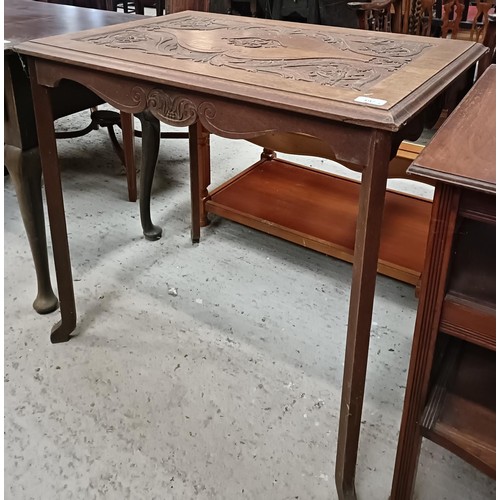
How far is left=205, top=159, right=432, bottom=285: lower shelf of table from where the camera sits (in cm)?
174

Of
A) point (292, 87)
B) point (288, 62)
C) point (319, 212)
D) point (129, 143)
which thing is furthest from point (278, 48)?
point (129, 143)

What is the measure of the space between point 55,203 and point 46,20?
0.70m

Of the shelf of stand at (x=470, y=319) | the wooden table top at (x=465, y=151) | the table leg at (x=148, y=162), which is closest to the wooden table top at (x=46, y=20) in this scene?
the table leg at (x=148, y=162)

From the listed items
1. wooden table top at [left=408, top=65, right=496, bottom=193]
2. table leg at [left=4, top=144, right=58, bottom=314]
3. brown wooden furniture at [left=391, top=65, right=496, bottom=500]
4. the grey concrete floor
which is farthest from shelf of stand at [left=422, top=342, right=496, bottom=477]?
table leg at [left=4, top=144, right=58, bottom=314]

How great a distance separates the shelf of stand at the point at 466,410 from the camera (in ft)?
3.01

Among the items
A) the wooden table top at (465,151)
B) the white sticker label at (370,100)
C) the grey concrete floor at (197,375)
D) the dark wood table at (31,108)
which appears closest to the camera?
the wooden table top at (465,151)

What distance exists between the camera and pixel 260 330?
1.60m

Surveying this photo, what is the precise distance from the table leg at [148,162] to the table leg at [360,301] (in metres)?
0.96

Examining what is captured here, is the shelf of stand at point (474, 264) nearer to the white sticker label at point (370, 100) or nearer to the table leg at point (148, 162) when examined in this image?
the white sticker label at point (370, 100)

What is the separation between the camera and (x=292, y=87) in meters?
0.93

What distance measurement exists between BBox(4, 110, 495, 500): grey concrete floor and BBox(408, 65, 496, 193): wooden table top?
0.73 metres

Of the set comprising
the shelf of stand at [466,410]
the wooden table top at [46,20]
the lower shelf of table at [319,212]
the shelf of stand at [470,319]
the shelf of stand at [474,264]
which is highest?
the wooden table top at [46,20]

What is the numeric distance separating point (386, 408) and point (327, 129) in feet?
2.55

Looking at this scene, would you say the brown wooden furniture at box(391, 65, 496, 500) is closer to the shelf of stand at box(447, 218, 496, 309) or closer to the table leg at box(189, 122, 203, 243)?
the shelf of stand at box(447, 218, 496, 309)
